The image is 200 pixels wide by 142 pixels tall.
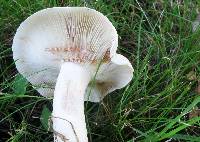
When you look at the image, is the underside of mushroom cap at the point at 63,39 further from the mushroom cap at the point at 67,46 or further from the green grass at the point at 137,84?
the green grass at the point at 137,84

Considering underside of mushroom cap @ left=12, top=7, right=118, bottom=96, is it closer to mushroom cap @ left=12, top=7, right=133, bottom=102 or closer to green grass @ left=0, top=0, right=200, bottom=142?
mushroom cap @ left=12, top=7, right=133, bottom=102

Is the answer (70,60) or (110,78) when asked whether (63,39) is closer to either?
(70,60)

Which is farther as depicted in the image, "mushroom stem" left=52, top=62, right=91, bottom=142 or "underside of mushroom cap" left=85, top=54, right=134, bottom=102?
"underside of mushroom cap" left=85, top=54, right=134, bottom=102

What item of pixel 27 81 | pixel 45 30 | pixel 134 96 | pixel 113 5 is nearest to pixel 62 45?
pixel 45 30

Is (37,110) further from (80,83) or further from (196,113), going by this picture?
(196,113)

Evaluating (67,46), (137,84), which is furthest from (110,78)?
(67,46)

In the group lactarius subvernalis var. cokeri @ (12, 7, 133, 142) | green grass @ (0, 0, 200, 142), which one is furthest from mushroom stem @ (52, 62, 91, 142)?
green grass @ (0, 0, 200, 142)

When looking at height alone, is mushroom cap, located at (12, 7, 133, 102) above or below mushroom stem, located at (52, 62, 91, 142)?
above
